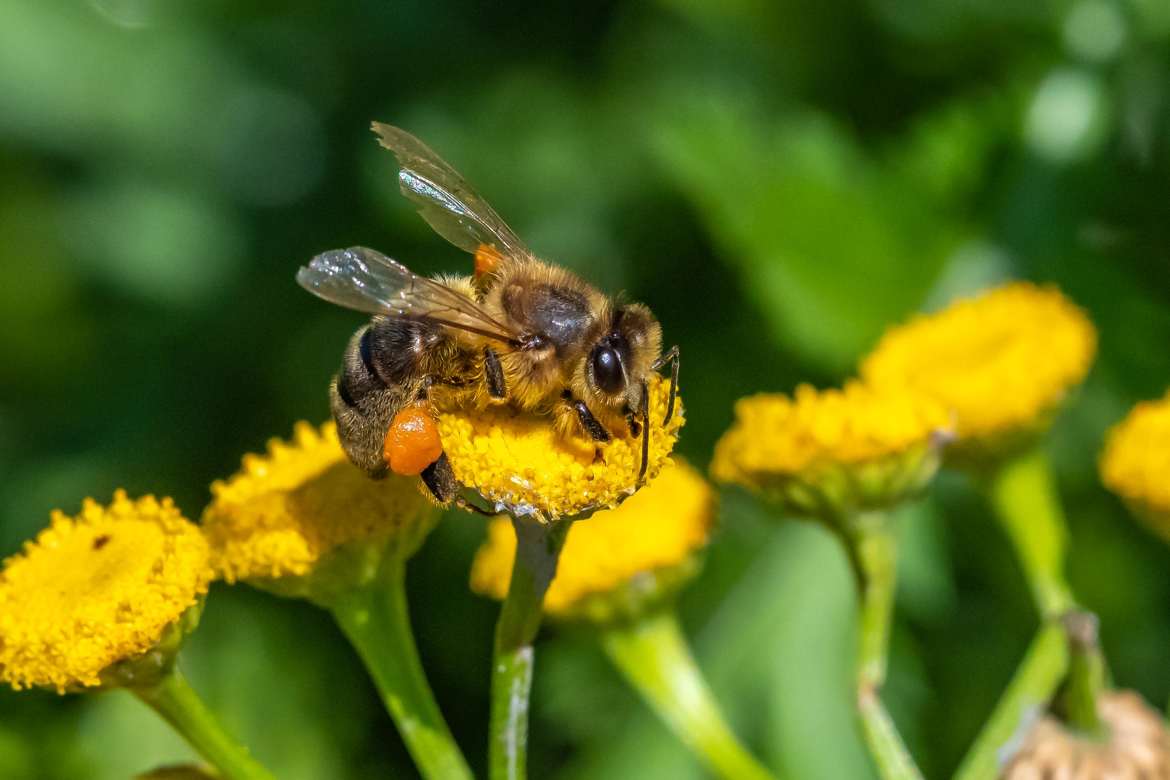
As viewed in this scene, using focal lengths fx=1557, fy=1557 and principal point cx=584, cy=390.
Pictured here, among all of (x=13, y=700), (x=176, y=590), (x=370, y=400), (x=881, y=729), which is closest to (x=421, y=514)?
(x=370, y=400)

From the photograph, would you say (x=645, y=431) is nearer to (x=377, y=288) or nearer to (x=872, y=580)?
(x=377, y=288)

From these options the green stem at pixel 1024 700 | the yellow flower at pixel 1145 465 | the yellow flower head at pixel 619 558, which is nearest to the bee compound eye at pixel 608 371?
the yellow flower head at pixel 619 558

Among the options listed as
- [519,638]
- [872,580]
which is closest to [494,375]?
[519,638]

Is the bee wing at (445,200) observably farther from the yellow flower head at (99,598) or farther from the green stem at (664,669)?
the green stem at (664,669)

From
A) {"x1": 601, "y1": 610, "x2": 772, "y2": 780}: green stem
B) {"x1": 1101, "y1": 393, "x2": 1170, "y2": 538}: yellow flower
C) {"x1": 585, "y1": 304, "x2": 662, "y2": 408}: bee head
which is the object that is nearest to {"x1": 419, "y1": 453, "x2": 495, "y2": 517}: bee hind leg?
{"x1": 585, "y1": 304, "x2": 662, "y2": 408}: bee head

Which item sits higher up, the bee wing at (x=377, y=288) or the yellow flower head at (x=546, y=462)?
the bee wing at (x=377, y=288)

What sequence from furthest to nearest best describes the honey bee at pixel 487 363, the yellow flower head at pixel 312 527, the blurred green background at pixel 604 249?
the blurred green background at pixel 604 249 < the yellow flower head at pixel 312 527 < the honey bee at pixel 487 363

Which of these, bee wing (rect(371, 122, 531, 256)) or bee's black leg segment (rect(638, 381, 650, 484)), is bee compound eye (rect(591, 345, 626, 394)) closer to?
bee's black leg segment (rect(638, 381, 650, 484))
